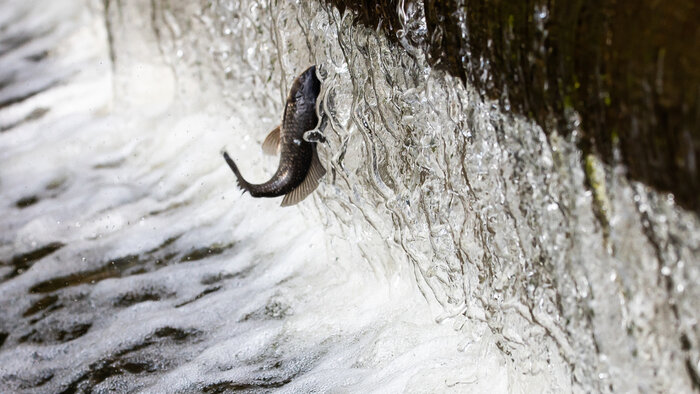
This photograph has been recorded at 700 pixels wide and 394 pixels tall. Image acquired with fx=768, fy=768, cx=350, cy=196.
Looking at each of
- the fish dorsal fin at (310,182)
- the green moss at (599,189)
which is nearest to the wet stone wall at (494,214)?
the green moss at (599,189)

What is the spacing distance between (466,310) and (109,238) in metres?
2.15

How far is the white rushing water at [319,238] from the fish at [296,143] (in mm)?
71

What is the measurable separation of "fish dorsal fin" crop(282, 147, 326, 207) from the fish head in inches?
6.9

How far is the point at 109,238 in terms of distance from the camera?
12.9ft

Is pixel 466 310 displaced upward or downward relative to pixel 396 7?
downward

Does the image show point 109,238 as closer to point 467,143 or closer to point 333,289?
point 333,289

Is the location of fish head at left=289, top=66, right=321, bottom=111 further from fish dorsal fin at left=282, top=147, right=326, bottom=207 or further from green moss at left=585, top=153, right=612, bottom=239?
green moss at left=585, top=153, right=612, bottom=239

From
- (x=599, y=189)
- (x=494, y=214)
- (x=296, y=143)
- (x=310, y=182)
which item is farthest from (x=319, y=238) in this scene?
(x=599, y=189)

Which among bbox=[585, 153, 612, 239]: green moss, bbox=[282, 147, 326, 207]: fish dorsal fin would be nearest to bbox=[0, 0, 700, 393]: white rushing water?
bbox=[585, 153, 612, 239]: green moss

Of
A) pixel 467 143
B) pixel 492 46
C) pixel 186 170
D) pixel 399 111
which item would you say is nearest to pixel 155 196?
pixel 186 170

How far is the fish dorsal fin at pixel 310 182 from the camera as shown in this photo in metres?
2.73

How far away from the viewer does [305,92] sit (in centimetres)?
265

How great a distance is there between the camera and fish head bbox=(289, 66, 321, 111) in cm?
265

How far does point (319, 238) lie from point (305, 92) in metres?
1.04
